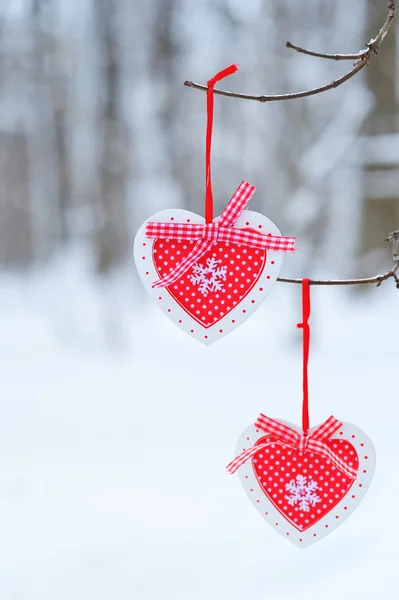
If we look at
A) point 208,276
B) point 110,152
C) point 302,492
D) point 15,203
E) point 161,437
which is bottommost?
point 161,437

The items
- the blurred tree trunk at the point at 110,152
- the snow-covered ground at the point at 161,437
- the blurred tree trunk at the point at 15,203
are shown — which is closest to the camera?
the snow-covered ground at the point at 161,437

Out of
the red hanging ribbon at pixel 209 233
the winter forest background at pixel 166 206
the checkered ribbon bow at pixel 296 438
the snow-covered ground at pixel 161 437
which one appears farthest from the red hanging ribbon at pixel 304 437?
the winter forest background at pixel 166 206

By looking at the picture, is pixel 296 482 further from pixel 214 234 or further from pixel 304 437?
pixel 214 234

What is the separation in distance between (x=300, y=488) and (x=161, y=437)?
1440mm

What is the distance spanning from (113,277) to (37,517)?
6.22 feet

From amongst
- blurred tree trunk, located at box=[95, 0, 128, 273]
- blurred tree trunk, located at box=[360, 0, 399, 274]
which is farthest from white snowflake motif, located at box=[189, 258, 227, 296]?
blurred tree trunk, located at box=[95, 0, 128, 273]

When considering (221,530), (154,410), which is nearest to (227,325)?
(221,530)

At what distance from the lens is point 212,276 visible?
53 centimetres

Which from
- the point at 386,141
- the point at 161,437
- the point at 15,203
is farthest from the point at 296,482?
the point at 15,203

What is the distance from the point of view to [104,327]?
10.1 ft

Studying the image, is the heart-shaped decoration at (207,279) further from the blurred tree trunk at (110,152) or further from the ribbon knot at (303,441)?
the blurred tree trunk at (110,152)

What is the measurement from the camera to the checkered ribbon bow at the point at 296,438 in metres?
0.56

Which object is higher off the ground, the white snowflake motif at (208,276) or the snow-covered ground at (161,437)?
the white snowflake motif at (208,276)

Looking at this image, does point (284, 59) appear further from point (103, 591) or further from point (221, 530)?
point (103, 591)
